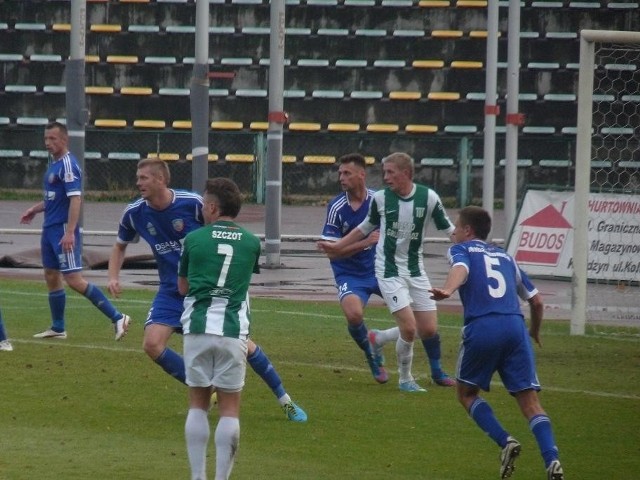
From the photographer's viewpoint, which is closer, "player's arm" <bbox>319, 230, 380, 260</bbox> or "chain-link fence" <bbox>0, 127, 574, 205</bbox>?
"player's arm" <bbox>319, 230, 380, 260</bbox>

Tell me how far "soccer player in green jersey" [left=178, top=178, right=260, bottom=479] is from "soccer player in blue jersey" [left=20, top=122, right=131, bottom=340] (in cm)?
628

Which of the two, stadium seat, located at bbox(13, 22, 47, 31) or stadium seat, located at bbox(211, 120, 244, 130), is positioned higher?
stadium seat, located at bbox(13, 22, 47, 31)

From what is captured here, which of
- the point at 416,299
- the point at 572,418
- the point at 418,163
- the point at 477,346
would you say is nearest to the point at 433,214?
the point at 416,299

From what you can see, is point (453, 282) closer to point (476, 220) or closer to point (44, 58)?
point (476, 220)

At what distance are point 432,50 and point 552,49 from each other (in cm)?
325

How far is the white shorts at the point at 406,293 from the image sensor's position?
1150 centimetres

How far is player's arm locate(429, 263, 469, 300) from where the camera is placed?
817cm

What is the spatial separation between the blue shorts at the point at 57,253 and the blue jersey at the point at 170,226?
403 cm

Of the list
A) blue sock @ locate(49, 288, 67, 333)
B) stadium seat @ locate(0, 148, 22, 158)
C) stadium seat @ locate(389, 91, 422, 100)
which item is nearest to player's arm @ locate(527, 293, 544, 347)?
blue sock @ locate(49, 288, 67, 333)

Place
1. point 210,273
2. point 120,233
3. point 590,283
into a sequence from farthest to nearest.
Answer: point 590,283
point 120,233
point 210,273

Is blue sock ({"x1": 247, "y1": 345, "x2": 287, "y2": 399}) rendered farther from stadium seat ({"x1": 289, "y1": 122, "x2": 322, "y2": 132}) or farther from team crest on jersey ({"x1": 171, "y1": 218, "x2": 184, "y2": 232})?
stadium seat ({"x1": 289, "y1": 122, "x2": 322, "y2": 132})

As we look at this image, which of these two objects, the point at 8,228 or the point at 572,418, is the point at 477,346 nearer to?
the point at 572,418

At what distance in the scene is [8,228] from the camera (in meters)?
28.9

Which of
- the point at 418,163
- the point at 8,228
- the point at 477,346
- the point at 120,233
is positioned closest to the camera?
the point at 477,346
